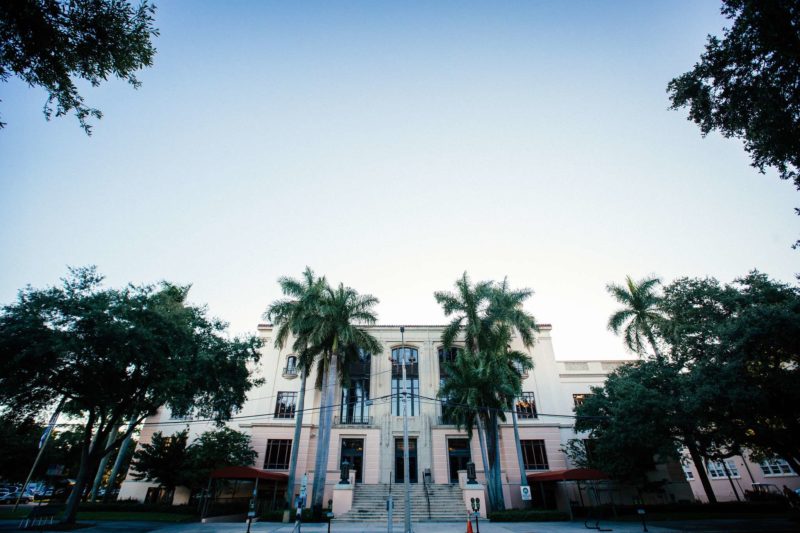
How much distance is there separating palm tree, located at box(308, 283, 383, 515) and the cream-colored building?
4.27m

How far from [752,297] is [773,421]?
6742 millimetres

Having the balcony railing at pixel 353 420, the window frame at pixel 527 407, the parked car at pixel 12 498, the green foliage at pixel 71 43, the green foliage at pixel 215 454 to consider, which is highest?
the green foliage at pixel 71 43

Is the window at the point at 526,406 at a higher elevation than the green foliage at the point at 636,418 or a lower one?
higher

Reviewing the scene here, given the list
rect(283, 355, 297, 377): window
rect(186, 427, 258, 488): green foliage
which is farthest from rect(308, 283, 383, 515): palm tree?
rect(186, 427, 258, 488): green foliage

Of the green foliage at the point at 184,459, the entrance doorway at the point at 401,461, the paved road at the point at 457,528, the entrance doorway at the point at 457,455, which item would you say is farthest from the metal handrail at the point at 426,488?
the green foliage at the point at 184,459

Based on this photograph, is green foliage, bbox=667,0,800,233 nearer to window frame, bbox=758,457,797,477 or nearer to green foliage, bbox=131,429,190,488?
green foliage, bbox=131,429,190,488

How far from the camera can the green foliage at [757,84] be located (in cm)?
998

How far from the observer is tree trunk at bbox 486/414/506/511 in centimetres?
2397

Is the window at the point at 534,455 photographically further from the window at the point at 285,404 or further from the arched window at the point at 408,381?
the window at the point at 285,404

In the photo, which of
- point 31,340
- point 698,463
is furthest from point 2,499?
point 698,463

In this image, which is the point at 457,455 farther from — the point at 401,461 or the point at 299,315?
the point at 299,315

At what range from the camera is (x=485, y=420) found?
84.2ft

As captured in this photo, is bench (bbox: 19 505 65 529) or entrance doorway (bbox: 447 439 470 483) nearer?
bench (bbox: 19 505 65 529)

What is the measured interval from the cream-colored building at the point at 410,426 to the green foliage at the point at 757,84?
21.1m
